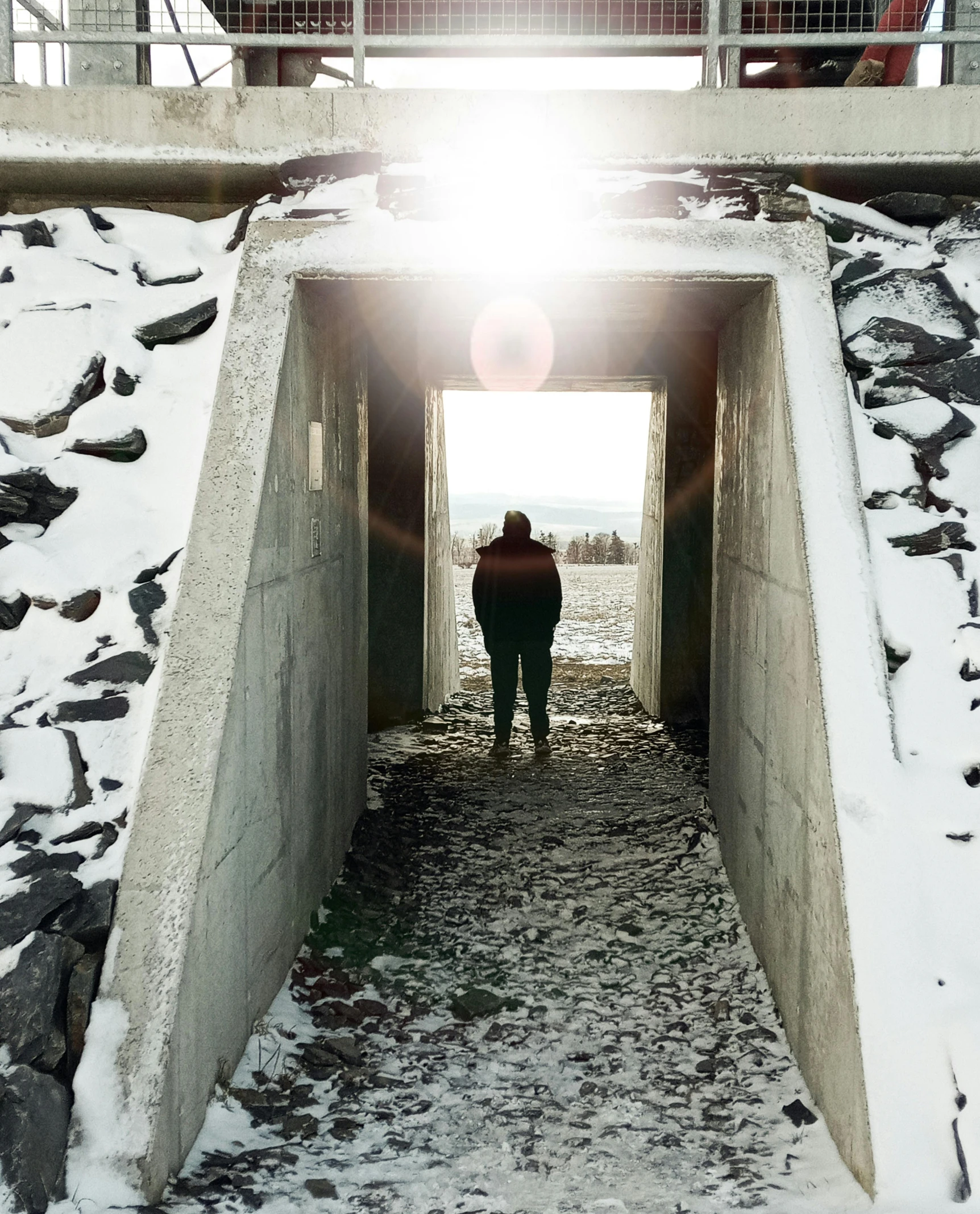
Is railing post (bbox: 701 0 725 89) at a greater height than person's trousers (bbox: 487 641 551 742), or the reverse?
railing post (bbox: 701 0 725 89)

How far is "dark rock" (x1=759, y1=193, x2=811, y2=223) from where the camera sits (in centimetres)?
434

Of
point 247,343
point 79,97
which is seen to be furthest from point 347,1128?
point 79,97

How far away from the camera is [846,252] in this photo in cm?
477

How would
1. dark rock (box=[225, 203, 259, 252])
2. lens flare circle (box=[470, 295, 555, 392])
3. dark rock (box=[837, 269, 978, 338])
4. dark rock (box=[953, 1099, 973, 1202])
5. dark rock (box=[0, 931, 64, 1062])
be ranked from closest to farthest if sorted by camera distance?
1. dark rock (box=[953, 1099, 973, 1202])
2. dark rock (box=[0, 931, 64, 1062])
3. dark rock (box=[837, 269, 978, 338])
4. dark rock (box=[225, 203, 259, 252])
5. lens flare circle (box=[470, 295, 555, 392])

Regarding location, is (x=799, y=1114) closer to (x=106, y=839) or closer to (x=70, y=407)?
(x=106, y=839)

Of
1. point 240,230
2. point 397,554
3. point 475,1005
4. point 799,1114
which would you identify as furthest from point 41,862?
point 397,554

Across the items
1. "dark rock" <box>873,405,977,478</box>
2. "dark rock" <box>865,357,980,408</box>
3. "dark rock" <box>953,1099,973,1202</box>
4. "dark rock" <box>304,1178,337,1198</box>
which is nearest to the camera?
"dark rock" <box>953,1099,973,1202</box>

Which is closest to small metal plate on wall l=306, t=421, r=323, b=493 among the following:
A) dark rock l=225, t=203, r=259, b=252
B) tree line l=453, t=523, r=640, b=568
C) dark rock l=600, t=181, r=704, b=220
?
dark rock l=225, t=203, r=259, b=252

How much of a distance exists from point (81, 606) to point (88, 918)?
1.26 metres

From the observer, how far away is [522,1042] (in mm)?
3844

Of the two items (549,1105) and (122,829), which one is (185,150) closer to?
(122,829)

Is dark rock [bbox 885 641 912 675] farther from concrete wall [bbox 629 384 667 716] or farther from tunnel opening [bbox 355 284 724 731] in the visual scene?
concrete wall [bbox 629 384 667 716]

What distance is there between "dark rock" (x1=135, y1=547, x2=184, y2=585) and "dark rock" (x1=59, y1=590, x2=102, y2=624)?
0.55 feet

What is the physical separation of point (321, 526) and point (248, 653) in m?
1.42
